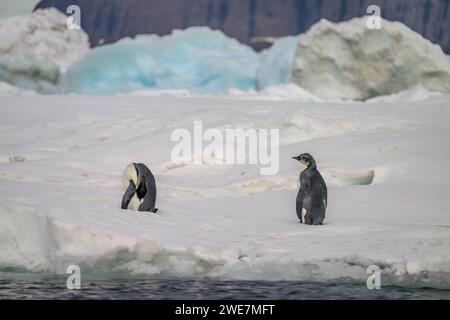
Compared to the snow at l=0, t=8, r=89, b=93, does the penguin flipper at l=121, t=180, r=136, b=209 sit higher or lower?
lower

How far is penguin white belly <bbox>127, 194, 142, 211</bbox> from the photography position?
7.20 m

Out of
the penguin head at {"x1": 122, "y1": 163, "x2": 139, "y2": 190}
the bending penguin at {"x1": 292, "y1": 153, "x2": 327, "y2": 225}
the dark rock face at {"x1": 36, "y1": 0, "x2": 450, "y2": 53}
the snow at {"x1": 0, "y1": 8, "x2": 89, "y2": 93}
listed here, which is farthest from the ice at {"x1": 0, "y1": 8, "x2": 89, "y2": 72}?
the bending penguin at {"x1": 292, "y1": 153, "x2": 327, "y2": 225}

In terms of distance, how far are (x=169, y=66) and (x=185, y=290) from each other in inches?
879

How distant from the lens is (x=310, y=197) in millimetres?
6879

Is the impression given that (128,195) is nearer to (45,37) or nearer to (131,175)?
(131,175)

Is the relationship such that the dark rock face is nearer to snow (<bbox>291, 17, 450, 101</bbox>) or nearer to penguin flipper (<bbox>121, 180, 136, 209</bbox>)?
snow (<bbox>291, 17, 450, 101</bbox>)

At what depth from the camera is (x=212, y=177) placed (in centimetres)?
971

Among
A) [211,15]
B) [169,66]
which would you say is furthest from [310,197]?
[211,15]

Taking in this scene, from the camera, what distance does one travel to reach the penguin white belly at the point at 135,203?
7204mm

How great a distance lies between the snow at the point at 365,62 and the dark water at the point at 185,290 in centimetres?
1554

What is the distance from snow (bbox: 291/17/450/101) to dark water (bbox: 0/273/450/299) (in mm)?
15541
